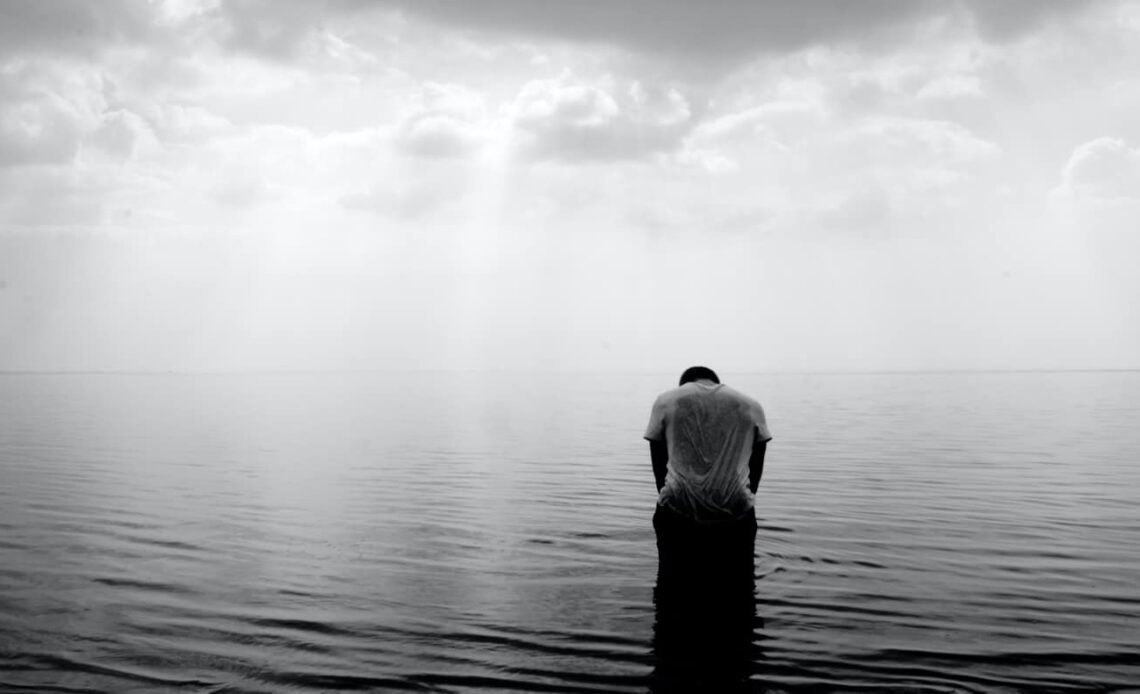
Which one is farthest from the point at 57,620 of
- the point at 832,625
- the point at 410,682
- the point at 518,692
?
the point at 832,625

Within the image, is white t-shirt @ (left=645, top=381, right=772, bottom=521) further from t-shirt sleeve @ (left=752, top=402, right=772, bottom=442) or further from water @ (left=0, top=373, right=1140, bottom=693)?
water @ (left=0, top=373, right=1140, bottom=693)

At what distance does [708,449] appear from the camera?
908 cm

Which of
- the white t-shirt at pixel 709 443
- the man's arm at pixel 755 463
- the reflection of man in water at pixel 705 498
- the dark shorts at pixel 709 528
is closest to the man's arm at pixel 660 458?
the reflection of man in water at pixel 705 498

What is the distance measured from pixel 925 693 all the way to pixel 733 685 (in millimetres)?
1461

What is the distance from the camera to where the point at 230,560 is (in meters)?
13.1

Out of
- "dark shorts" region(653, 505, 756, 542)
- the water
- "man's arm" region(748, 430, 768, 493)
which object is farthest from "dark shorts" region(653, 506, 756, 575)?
"man's arm" region(748, 430, 768, 493)

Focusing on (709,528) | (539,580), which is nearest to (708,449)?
(709,528)

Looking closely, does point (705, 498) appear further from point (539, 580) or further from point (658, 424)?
point (539, 580)

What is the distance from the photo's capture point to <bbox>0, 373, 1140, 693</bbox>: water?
7863 millimetres

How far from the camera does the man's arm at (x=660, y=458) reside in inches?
368

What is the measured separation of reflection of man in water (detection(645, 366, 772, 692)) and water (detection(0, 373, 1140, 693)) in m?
0.11

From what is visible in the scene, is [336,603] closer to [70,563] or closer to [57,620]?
[57,620]

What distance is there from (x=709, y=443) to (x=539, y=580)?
12.3ft

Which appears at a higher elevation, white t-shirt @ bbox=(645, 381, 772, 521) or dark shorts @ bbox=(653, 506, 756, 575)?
white t-shirt @ bbox=(645, 381, 772, 521)
